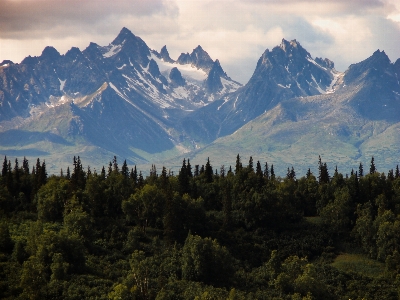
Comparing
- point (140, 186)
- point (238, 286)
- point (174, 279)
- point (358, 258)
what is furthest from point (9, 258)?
point (358, 258)

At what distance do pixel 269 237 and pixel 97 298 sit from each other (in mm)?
63235

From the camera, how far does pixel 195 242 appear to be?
154 metres

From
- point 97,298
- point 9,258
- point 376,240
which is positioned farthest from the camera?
point 376,240

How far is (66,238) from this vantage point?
145 m

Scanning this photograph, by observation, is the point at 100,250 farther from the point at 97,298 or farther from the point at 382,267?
the point at 382,267

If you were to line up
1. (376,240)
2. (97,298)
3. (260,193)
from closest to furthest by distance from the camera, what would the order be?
1. (97,298)
2. (376,240)
3. (260,193)

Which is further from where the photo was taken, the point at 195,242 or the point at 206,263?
the point at 195,242

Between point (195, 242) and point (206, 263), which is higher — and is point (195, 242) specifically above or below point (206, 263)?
above

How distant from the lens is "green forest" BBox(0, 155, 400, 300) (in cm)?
13700

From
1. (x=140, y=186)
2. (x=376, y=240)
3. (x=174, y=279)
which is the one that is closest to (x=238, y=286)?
(x=174, y=279)

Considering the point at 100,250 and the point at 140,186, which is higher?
the point at 140,186

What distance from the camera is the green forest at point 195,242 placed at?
137000 mm

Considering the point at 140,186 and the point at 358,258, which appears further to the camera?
the point at 140,186

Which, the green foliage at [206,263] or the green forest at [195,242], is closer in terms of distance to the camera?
the green forest at [195,242]
